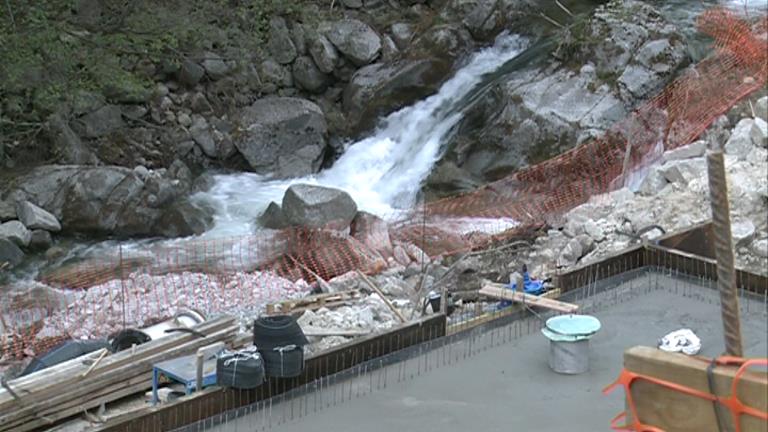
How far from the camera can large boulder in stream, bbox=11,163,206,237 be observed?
1948 cm

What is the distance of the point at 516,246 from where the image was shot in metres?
16.0

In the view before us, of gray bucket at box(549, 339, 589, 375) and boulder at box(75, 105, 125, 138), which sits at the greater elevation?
gray bucket at box(549, 339, 589, 375)

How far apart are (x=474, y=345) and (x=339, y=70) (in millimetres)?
17650

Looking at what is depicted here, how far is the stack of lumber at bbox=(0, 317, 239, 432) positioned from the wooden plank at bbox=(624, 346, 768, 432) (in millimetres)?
6938

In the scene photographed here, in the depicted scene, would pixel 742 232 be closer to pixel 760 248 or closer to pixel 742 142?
pixel 760 248

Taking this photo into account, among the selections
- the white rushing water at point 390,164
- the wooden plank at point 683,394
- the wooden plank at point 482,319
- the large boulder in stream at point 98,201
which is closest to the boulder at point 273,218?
the white rushing water at point 390,164

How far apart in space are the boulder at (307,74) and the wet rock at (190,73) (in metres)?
2.41

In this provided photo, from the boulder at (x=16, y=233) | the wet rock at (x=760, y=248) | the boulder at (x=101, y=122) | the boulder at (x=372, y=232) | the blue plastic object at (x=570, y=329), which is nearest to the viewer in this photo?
Result: the blue plastic object at (x=570, y=329)

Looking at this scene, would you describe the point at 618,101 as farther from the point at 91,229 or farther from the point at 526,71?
the point at 91,229

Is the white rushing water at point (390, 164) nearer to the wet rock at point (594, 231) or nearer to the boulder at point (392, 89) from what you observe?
the boulder at point (392, 89)

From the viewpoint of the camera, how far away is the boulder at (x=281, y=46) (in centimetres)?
2550

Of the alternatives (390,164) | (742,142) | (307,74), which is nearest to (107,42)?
(307,74)

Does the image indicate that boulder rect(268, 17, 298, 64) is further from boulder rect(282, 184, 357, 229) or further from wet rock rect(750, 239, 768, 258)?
wet rock rect(750, 239, 768, 258)

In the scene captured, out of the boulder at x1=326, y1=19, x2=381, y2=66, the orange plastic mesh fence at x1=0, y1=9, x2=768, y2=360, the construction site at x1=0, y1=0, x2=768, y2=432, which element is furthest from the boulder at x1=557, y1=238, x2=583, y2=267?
the boulder at x1=326, y1=19, x2=381, y2=66
